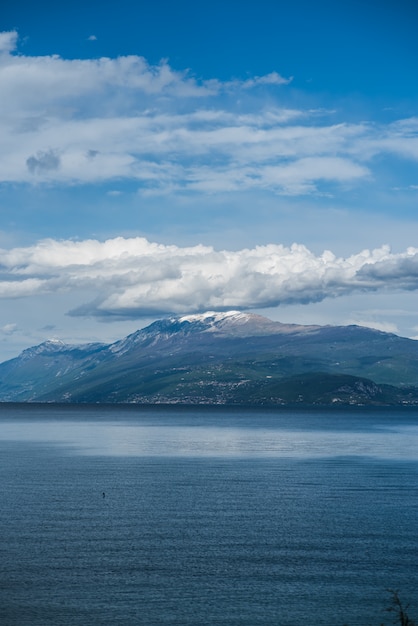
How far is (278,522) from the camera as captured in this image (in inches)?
3770

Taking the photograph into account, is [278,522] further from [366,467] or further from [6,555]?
[366,467]

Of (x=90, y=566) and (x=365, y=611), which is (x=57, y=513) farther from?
(x=365, y=611)

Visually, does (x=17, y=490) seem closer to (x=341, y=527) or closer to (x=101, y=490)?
(x=101, y=490)

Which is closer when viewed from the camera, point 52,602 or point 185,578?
point 52,602

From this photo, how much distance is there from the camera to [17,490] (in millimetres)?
122312

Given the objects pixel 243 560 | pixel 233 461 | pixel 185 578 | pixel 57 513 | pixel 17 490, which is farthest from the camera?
pixel 233 461

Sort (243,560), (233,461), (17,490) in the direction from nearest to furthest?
(243,560), (17,490), (233,461)

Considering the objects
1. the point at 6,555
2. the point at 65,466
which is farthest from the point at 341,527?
the point at 65,466

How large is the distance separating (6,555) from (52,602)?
16.2 m

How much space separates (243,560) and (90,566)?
1587 cm

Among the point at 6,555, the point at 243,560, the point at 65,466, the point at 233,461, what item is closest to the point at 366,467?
the point at 233,461

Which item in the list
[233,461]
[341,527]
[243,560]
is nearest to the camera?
[243,560]

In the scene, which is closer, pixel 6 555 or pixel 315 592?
pixel 315 592

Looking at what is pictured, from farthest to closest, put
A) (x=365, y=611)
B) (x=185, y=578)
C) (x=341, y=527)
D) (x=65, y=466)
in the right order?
(x=65, y=466) < (x=341, y=527) < (x=185, y=578) < (x=365, y=611)
